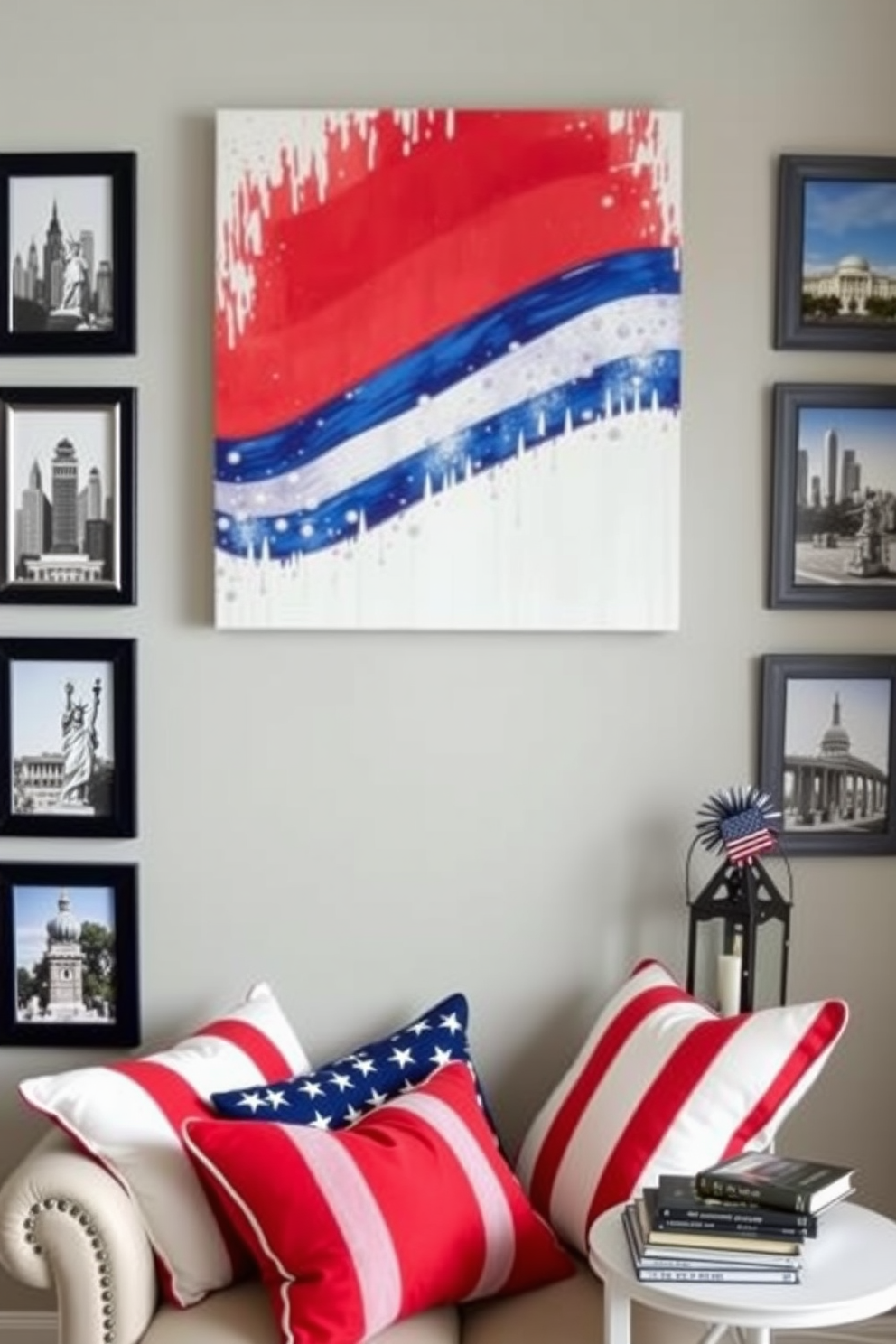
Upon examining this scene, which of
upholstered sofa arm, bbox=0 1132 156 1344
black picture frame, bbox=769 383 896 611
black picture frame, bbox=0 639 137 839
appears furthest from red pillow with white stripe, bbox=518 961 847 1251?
black picture frame, bbox=0 639 137 839

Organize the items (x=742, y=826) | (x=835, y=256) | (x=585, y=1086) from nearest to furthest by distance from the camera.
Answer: (x=585, y=1086), (x=742, y=826), (x=835, y=256)

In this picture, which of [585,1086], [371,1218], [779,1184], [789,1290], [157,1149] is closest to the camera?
[789,1290]

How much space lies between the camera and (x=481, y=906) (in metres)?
3.07

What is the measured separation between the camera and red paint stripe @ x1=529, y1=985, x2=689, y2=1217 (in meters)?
2.72

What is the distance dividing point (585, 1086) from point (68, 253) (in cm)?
174

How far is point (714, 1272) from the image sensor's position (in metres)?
2.17

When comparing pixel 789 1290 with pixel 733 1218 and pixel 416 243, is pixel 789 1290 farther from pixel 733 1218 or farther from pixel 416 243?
pixel 416 243

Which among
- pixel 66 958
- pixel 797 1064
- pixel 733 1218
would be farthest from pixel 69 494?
pixel 733 1218

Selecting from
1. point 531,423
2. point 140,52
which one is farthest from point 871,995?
point 140,52

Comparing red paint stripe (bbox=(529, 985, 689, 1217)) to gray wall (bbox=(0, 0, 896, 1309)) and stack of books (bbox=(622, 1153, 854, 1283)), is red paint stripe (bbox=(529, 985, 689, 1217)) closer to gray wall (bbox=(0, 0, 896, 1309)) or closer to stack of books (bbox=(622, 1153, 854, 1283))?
gray wall (bbox=(0, 0, 896, 1309))

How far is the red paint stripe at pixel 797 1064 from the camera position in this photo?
2.55 m

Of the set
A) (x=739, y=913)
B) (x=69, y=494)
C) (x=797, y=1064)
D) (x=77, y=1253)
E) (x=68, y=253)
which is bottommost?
(x=77, y=1253)

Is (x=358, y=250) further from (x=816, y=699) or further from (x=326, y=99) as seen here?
(x=816, y=699)

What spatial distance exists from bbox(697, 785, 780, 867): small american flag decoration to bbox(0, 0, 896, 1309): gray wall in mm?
119
